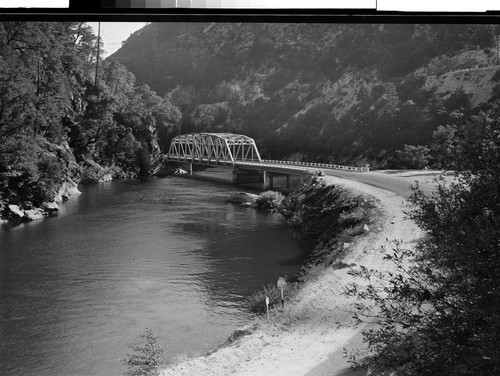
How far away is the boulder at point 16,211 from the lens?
9880 mm

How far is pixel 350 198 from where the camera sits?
306 inches

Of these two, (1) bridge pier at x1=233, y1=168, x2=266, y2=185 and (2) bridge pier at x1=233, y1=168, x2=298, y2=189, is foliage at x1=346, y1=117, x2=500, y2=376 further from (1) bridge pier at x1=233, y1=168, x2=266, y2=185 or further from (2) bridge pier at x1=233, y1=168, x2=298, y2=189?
(1) bridge pier at x1=233, y1=168, x2=266, y2=185

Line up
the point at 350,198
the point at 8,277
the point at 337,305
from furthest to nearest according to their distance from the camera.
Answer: the point at 350,198
the point at 8,277
the point at 337,305

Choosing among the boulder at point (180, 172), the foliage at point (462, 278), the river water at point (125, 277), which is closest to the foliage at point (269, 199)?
the river water at point (125, 277)

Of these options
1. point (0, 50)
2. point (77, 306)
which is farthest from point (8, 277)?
point (0, 50)

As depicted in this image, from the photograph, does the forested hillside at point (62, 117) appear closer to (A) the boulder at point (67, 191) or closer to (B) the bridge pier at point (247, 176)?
(A) the boulder at point (67, 191)

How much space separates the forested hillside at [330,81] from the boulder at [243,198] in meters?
2.24

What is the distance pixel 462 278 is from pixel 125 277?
492 cm

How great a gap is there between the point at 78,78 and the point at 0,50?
→ 10.2 ft

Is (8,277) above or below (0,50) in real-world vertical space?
below

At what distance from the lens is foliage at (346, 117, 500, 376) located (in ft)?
9.04

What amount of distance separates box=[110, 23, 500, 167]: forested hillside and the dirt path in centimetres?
110

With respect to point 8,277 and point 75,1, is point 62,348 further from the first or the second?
point 75,1

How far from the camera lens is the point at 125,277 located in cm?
678
